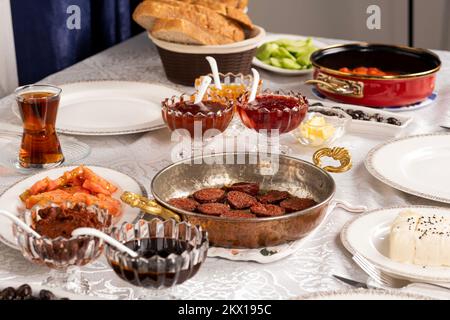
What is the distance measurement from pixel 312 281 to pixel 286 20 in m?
3.12

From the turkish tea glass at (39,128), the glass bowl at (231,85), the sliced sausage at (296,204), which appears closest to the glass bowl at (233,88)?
the glass bowl at (231,85)

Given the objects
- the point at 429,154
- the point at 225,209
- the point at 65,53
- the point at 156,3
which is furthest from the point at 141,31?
the point at 225,209

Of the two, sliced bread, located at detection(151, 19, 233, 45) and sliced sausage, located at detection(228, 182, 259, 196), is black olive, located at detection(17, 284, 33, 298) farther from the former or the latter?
sliced bread, located at detection(151, 19, 233, 45)

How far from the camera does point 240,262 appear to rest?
1387 millimetres

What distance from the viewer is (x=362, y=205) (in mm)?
1623

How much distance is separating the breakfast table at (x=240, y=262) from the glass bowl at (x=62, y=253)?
3 cm

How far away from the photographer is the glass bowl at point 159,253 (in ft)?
3.87

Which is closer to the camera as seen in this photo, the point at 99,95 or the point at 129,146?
the point at 129,146

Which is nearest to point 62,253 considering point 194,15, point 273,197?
point 273,197

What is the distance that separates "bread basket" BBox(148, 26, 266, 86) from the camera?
7.55 ft

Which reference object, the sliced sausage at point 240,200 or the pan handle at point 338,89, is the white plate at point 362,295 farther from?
the pan handle at point 338,89

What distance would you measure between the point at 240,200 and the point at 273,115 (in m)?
0.39

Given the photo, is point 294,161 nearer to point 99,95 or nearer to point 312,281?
point 312,281

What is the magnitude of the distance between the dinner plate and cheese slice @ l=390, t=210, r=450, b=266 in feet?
2.71
